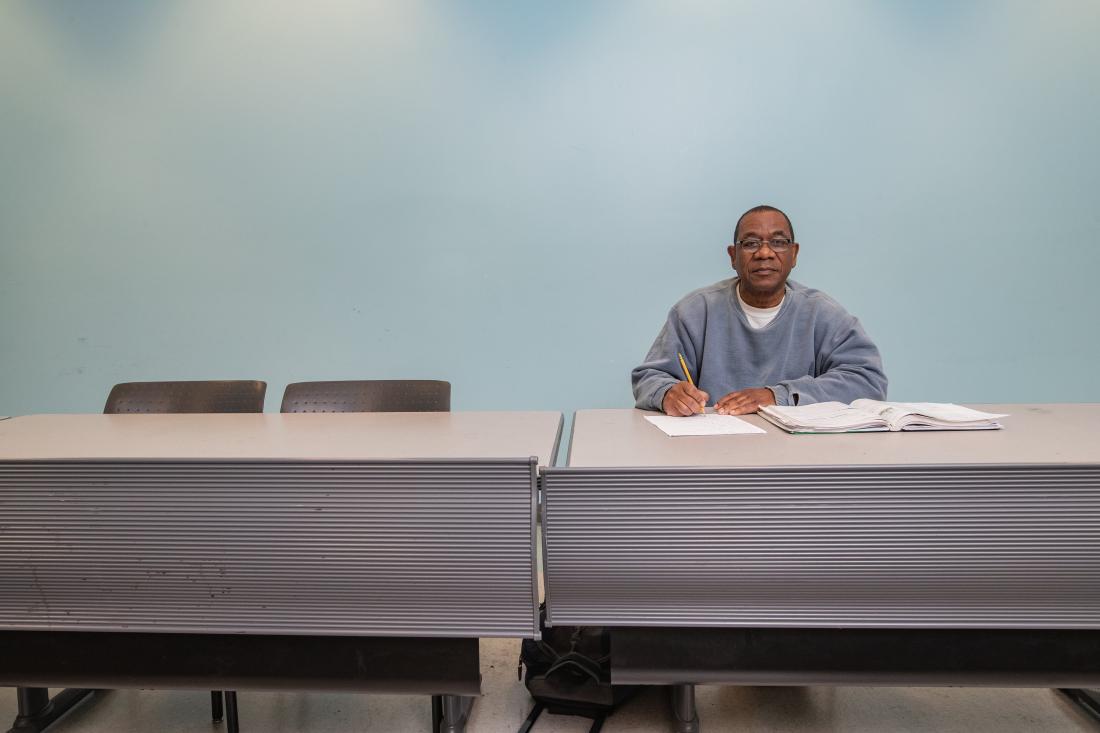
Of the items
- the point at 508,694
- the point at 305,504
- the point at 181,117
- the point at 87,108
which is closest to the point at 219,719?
the point at 508,694

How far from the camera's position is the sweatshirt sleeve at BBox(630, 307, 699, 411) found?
73.1 inches

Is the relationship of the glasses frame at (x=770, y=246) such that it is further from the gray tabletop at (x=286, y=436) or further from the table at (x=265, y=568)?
the table at (x=265, y=568)

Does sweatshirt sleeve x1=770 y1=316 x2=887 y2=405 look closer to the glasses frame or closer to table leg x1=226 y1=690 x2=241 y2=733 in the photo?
the glasses frame

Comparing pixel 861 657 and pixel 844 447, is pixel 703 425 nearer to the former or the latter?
pixel 844 447

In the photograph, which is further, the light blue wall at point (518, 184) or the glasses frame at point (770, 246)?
the light blue wall at point (518, 184)

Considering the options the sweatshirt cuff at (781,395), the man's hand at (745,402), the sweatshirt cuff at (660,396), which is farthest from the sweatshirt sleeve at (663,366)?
the sweatshirt cuff at (781,395)

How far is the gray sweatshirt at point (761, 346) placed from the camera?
2012mm

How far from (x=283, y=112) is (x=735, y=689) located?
303 cm

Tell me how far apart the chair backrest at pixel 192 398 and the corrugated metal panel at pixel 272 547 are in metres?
1.08

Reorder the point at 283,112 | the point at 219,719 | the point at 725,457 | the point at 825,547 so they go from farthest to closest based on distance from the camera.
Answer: the point at 283,112
the point at 219,719
the point at 725,457
the point at 825,547

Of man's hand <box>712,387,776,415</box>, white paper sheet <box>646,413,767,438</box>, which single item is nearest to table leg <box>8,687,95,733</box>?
white paper sheet <box>646,413,767,438</box>

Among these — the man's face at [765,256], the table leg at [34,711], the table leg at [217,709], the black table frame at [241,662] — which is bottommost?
the table leg at [217,709]

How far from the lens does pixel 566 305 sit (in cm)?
330

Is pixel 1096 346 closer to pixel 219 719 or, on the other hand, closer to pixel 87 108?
pixel 219 719
